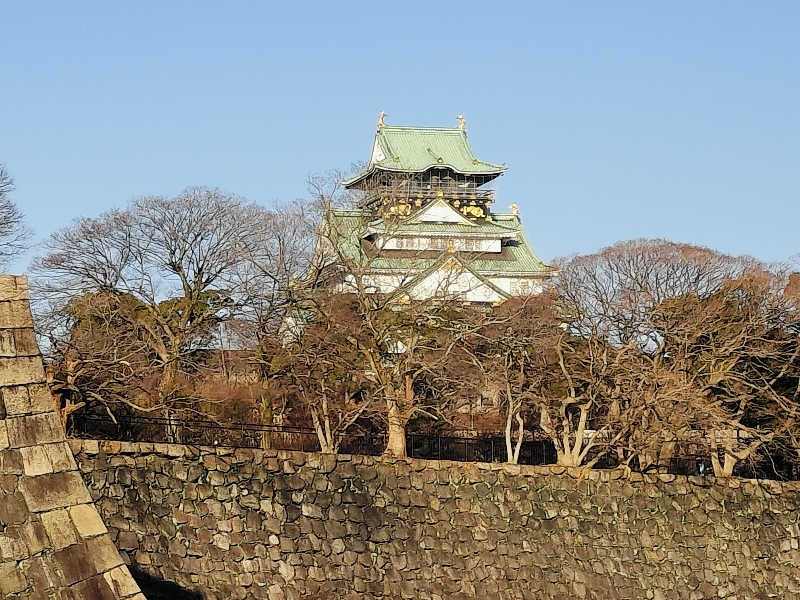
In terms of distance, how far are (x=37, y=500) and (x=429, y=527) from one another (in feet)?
34.5

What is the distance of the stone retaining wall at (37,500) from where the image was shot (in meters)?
5.41

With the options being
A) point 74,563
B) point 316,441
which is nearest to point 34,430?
point 74,563

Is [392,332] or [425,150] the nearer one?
[392,332]

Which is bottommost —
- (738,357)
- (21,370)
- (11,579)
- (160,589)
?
(160,589)

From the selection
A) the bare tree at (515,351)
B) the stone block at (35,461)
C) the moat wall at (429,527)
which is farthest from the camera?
the bare tree at (515,351)

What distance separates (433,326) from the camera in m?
19.5

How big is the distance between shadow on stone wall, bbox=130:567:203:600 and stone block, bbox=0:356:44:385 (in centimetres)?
713

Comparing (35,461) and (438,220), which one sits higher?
(438,220)

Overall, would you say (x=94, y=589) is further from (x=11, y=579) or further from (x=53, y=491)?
(x=53, y=491)

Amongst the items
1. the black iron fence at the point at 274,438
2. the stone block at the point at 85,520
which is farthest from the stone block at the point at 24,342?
the black iron fence at the point at 274,438

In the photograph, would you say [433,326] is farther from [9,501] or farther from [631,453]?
[9,501]

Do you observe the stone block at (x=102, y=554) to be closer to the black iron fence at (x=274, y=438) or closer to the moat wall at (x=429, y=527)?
the moat wall at (x=429, y=527)

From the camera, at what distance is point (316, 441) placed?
19.2 meters

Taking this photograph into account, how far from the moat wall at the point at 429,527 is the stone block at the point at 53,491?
23.0 feet
